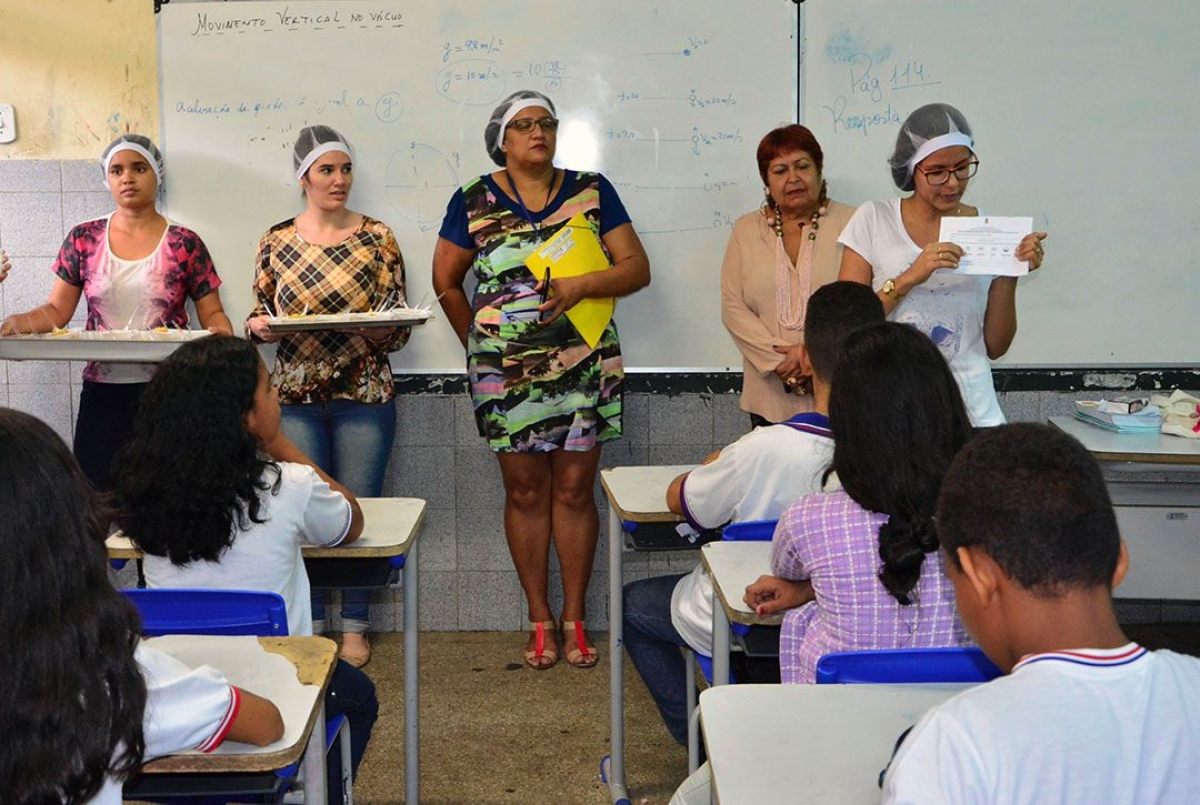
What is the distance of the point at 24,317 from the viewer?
4.05m

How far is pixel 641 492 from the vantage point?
3117 mm

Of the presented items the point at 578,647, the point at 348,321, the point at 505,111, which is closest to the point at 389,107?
the point at 505,111

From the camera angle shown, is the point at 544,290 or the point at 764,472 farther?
the point at 544,290

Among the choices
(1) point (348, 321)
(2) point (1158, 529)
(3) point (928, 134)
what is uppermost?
(3) point (928, 134)

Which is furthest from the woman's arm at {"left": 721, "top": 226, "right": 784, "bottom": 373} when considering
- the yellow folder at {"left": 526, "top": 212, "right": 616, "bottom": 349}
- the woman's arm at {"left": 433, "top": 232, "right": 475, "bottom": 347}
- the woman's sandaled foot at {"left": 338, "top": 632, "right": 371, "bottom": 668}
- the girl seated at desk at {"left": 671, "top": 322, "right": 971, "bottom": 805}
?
the girl seated at desk at {"left": 671, "top": 322, "right": 971, "bottom": 805}

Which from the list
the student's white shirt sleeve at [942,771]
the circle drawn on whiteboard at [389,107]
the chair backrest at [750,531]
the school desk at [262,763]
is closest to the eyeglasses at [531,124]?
the circle drawn on whiteboard at [389,107]

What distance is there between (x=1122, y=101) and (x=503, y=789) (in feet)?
10.4

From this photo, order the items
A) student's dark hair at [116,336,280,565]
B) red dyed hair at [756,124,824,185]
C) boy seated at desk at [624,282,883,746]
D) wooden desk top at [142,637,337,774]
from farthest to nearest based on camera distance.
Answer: red dyed hair at [756,124,824,185] → boy seated at desk at [624,282,883,746] → student's dark hair at [116,336,280,565] → wooden desk top at [142,637,337,774]

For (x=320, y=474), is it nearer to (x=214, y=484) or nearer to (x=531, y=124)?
(x=214, y=484)

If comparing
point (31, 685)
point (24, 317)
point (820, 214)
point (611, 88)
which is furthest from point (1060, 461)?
point (24, 317)

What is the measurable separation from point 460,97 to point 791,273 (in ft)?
4.46

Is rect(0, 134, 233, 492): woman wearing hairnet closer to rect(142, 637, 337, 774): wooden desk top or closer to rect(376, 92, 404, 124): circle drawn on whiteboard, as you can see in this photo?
rect(376, 92, 404, 124): circle drawn on whiteboard

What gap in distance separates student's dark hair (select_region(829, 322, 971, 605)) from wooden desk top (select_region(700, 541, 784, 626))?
30 cm

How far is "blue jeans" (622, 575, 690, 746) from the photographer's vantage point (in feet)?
10.0
